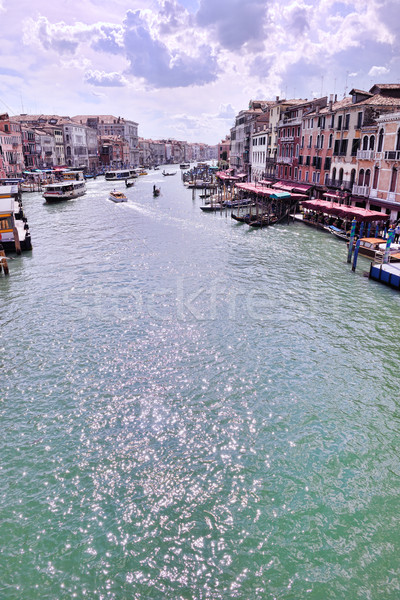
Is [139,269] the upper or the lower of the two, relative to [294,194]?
lower

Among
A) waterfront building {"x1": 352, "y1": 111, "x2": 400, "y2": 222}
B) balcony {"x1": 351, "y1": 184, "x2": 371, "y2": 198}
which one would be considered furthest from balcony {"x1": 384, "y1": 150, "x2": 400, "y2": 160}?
balcony {"x1": 351, "y1": 184, "x2": 371, "y2": 198}

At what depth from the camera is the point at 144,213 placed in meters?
57.4

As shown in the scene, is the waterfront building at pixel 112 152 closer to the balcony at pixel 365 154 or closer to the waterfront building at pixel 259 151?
the waterfront building at pixel 259 151

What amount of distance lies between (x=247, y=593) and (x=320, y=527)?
2416 millimetres

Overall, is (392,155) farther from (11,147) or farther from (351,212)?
(11,147)

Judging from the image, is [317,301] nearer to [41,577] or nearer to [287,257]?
[287,257]

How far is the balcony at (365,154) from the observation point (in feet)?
123

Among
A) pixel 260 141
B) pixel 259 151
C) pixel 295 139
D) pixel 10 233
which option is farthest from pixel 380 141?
pixel 259 151

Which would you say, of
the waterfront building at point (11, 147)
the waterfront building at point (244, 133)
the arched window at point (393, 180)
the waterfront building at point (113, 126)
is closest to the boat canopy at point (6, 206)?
the arched window at point (393, 180)

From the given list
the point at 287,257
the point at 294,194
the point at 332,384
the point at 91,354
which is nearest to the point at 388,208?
the point at 287,257

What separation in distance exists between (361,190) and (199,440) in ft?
109

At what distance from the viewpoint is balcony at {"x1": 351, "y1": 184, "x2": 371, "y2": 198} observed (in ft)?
126

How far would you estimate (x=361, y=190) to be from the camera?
39062 millimetres

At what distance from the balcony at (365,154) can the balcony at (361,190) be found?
2.43 meters
